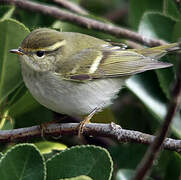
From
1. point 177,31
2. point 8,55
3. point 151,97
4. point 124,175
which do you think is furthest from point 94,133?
point 177,31

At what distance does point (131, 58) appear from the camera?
343 centimetres

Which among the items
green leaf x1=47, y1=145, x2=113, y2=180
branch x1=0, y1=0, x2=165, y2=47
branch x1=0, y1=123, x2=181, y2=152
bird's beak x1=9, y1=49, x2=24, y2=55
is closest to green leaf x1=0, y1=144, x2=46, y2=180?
green leaf x1=47, y1=145, x2=113, y2=180

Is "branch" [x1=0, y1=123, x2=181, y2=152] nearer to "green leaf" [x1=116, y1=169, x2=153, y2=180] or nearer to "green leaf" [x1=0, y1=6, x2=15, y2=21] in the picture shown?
"green leaf" [x1=116, y1=169, x2=153, y2=180]

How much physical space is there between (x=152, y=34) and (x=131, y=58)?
0.35m

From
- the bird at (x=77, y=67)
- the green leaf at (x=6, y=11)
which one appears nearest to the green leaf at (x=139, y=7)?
the bird at (x=77, y=67)

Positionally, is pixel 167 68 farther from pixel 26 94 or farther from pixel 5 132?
pixel 5 132

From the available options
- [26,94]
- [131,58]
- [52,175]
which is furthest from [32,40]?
[52,175]

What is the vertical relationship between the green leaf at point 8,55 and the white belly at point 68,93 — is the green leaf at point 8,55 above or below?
above

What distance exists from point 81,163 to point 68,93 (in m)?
1.02

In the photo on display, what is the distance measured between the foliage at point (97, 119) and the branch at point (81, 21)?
0.07 m

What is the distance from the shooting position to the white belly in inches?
108

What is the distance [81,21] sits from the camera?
11.4 ft

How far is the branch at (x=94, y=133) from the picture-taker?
1.97 m

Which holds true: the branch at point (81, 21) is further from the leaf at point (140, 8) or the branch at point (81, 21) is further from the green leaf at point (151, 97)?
the green leaf at point (151, 97)
